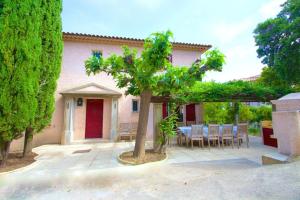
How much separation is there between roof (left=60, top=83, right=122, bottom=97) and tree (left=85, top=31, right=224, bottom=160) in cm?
396

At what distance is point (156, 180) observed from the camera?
444 cm

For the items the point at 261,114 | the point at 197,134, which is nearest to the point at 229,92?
the point at 197,134

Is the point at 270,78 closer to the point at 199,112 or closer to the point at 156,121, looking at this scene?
the point at 199,112

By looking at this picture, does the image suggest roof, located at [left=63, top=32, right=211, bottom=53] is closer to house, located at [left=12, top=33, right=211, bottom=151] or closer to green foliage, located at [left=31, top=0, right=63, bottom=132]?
house, located at [left=12, top=33, right=211, bottom=151]

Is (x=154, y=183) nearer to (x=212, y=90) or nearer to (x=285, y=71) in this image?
(x=212, y=90)

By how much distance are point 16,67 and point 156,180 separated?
18.8ft

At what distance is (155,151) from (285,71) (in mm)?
8857

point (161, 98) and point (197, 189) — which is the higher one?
point (161, 98)

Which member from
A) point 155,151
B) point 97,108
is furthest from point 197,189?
point 97,108

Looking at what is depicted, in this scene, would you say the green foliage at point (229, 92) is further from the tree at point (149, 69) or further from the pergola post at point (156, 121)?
the tree at point (149, 69)

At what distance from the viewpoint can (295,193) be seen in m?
A: 2.88

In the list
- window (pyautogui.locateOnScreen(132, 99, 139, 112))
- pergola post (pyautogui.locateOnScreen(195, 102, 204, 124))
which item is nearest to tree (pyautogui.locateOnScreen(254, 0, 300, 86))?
pergola post (pyautogui.locateOnScreen(195, 102, 204, 124))

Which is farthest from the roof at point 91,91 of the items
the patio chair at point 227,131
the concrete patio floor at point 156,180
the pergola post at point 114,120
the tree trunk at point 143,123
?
the patio chair at point 227,131

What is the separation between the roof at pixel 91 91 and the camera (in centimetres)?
1022
